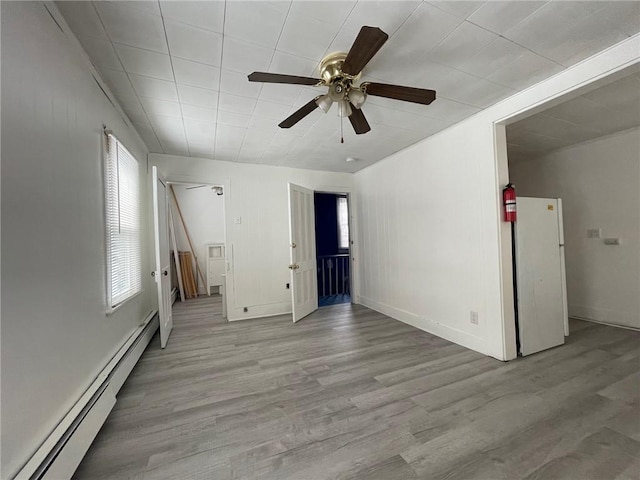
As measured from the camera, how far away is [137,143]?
120 inches

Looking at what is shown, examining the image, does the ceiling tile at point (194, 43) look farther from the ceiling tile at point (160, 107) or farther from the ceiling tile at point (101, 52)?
the ceiling tile at point (160, 107)

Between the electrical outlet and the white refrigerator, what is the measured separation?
1.34 m

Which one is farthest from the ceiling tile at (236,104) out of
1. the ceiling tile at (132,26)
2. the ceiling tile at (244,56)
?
the ceiling tile at (132,26)

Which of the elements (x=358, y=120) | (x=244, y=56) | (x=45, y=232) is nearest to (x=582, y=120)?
(x=358, y=120)

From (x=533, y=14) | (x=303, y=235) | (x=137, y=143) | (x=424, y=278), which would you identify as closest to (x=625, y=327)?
(x=424, y=278)

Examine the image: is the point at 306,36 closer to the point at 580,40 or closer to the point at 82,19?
the point at 82,19

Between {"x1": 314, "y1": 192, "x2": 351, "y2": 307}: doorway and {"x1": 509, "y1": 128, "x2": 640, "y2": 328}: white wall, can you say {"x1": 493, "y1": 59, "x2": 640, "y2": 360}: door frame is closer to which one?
{"x1": 509, "y1": 128, "x2": 640, "y2": 328}: white wall

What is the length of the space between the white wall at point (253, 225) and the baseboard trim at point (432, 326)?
165 centimetres

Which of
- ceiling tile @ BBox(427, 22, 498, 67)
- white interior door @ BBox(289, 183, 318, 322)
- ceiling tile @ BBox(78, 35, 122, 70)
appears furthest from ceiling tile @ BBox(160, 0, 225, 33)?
white interior door @ BBox(289, 183, 318, 322)

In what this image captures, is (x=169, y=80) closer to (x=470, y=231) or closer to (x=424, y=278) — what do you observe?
(x=470, y=231)

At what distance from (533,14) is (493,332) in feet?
8.37

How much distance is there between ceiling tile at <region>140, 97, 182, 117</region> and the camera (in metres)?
2.24

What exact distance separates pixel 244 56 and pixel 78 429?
2.46m

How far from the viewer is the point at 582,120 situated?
2838 millimetres
